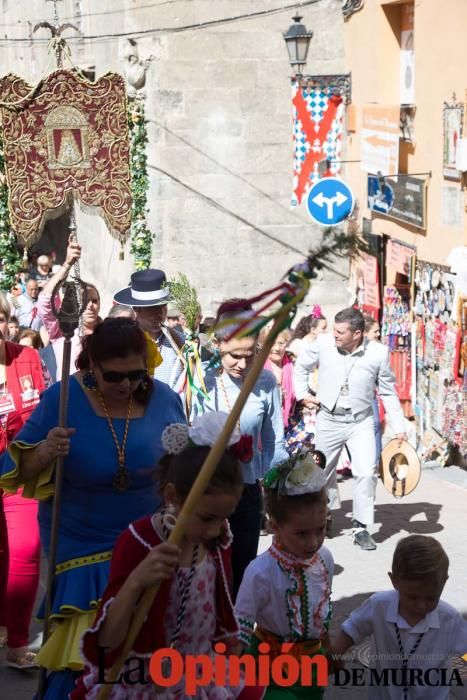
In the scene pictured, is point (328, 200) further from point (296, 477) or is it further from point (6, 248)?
point (296, 477)

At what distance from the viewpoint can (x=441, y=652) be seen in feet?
14.5

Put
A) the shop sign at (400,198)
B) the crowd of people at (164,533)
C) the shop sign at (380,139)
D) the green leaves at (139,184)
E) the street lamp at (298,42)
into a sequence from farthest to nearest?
the green leaves at (139,184)
the street lamp at (298,42)
the shop sign at (380,139)
the shop sign at (400,198)
the crowd of people at (164,533)

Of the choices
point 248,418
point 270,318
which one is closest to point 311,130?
point 248,418

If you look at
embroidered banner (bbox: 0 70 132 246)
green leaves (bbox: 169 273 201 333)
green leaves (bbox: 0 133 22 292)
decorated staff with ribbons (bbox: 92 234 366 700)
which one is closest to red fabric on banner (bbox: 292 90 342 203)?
embroidered banner (bbox: 0 70 132 246)

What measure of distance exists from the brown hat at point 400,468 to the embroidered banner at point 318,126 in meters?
7.11

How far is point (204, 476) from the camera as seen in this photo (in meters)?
2.88

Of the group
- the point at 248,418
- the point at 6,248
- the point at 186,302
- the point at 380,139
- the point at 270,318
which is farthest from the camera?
the point at 6,248

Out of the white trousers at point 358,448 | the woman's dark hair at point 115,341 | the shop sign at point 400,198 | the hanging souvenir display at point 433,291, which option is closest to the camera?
the woman's dark hair at point 115,341

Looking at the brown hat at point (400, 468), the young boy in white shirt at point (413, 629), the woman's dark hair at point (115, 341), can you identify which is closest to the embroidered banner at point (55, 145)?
the brown hat at point (400, 468)

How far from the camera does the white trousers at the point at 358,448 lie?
30.2 ft

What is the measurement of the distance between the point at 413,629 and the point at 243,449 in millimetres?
1256

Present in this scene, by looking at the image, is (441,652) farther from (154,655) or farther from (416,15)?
(416,15)

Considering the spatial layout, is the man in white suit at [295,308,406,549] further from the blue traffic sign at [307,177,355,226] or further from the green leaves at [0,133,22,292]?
the green leaves at [0,133,22,292]

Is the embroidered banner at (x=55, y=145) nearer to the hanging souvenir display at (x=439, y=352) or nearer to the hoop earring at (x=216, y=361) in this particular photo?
the hanging souvenir display at (x=439, y=352)
